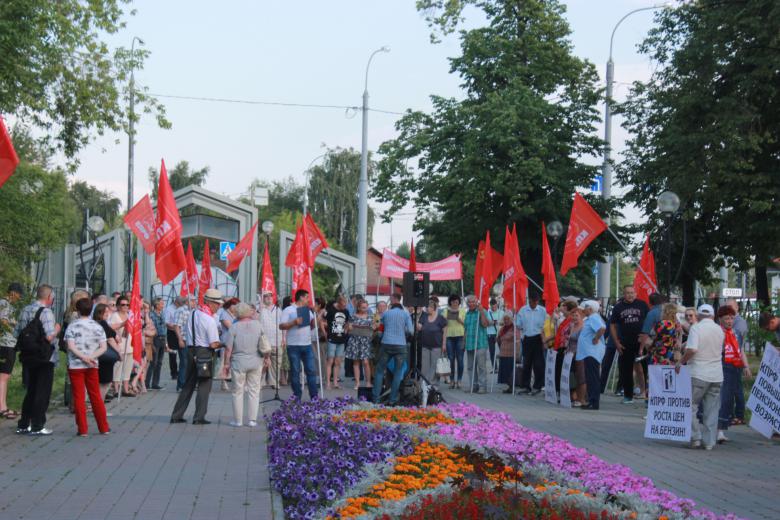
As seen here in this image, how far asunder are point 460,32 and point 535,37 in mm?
2912

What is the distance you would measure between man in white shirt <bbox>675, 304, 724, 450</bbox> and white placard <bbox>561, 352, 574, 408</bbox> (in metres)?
5.13

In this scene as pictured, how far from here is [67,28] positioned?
1881cm

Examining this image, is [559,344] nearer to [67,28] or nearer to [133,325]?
[133,325]

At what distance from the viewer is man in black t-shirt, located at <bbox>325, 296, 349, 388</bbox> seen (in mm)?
21359

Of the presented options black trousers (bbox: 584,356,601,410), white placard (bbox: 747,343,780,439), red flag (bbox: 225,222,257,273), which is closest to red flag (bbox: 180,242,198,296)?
black trousers (bbox: 584,356,601,410)

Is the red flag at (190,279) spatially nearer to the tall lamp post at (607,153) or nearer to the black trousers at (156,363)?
the black trousers at (156,363)

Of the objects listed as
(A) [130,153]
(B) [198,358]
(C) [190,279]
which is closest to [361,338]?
(C) [190,279]

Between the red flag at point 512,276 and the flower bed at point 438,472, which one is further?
the red flag at point 512,276

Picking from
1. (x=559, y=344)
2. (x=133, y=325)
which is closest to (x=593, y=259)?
(x=559, y=344)

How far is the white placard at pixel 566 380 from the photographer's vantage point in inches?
721

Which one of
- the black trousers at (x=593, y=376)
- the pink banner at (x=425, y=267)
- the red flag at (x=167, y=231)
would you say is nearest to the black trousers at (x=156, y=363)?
the red flag at (x=167, y=231)

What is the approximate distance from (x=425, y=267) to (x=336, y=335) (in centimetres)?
1583

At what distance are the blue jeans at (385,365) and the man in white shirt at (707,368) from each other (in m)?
5.87

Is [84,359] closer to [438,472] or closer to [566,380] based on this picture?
[438,472]
